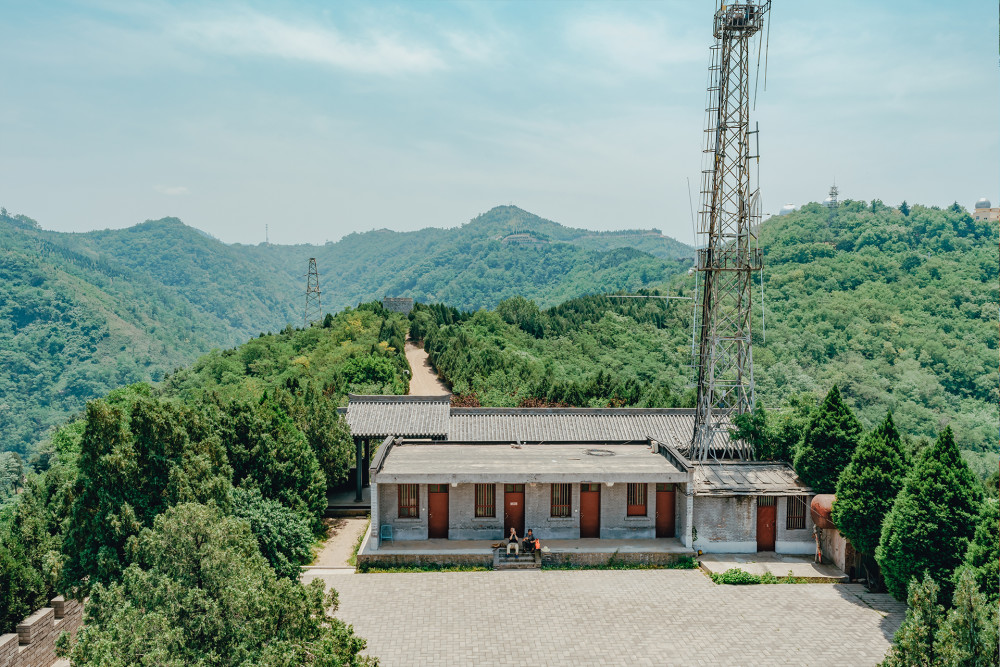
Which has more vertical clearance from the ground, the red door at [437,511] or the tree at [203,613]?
the tree at [203,613]

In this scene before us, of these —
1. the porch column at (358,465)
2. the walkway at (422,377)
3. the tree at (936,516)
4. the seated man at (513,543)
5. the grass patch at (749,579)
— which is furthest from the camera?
the walkway at (422,377)

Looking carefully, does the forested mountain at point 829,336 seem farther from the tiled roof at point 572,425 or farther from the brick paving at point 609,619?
the brick paving at point 609,619

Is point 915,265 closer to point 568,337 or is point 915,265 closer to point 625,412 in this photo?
point 568,337

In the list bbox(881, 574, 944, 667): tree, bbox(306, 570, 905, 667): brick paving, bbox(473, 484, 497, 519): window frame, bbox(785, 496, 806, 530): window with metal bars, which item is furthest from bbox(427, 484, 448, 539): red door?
bbox(881, 574, 944, 667): tree

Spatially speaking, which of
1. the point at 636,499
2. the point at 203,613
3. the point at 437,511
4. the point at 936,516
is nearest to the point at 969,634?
the point at 936,516

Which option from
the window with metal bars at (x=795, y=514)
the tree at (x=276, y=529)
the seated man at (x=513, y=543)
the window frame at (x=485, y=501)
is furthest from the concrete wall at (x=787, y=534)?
the tree at (x=276, y=529)

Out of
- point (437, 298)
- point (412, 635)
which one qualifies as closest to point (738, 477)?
point (412, 635)

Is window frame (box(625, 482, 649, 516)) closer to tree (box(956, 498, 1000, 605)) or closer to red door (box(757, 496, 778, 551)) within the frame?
red door (box(757, 496, 778, 551))
